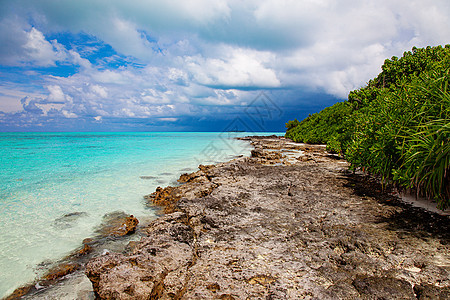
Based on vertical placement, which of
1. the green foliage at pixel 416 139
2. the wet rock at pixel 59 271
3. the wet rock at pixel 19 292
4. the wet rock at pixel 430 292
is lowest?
the wet rock at pixel 19 292

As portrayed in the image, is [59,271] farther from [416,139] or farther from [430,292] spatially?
[416,139]

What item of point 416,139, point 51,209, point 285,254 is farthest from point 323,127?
point 285,254

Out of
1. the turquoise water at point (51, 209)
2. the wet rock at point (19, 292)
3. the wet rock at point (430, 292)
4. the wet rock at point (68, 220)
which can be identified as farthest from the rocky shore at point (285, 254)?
the wet rock at point (68, 220)

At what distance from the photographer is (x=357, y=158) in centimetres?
720

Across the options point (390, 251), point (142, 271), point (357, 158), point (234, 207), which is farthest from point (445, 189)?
point (142, 271)

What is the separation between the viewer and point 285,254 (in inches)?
124

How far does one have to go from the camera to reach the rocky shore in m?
2.46

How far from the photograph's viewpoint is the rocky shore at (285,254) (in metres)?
2.46

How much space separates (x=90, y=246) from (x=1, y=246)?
7.28 ft

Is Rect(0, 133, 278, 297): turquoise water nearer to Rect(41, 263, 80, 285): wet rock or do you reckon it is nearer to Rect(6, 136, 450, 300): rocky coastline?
Rect(41, 263, 80, 285): wet rock

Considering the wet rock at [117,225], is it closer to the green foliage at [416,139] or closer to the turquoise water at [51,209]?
the turquoise water at [51,209]

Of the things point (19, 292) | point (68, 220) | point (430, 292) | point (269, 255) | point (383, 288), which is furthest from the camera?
point (68, 220)

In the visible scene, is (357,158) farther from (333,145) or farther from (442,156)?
(333,145)

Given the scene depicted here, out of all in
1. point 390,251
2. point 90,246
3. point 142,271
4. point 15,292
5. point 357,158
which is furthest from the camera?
point 357,158
